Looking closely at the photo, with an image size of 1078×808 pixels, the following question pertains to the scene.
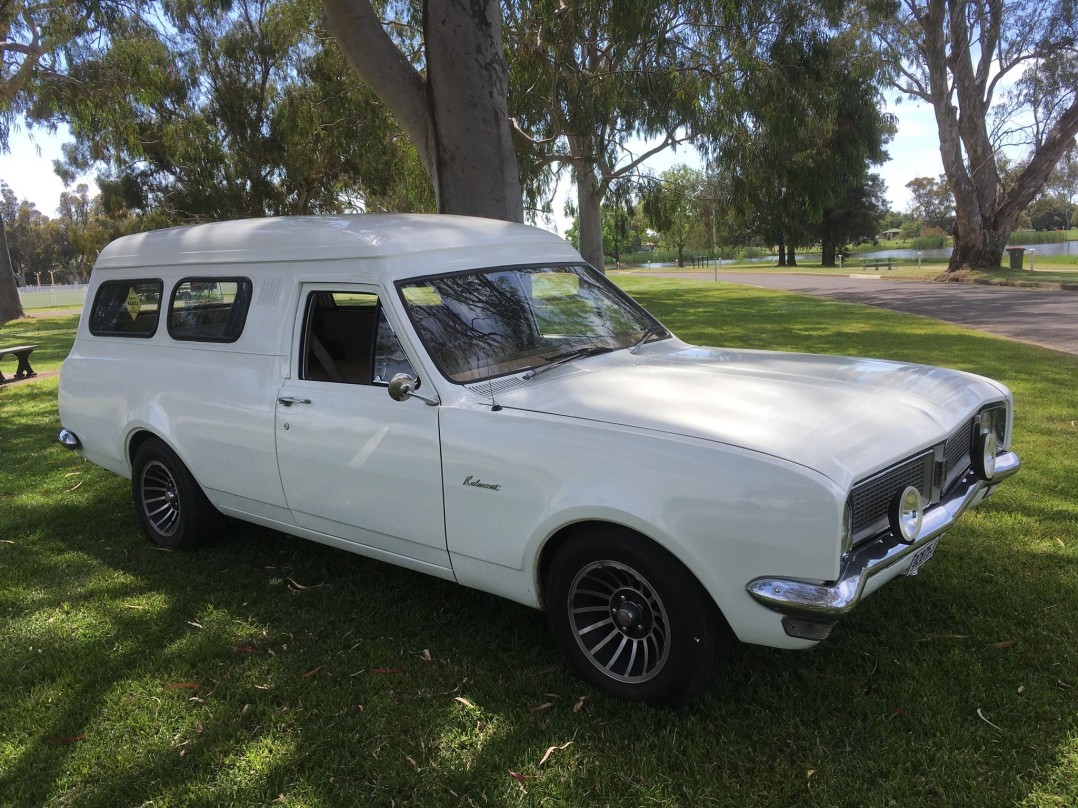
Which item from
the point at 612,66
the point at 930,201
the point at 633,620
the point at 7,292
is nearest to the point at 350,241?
the point at 633,620

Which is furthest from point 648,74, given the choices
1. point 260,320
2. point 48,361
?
point 48,361

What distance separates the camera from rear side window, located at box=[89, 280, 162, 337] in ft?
16.7

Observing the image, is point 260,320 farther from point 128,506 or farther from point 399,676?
point 128,506

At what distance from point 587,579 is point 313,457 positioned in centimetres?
159

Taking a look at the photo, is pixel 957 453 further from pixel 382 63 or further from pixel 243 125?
pixel 243 125

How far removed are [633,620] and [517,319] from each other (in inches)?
67.0

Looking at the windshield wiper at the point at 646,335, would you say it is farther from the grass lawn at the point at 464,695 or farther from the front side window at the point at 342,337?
the grass lawn at the point at 464,695

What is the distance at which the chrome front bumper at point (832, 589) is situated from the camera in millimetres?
2643

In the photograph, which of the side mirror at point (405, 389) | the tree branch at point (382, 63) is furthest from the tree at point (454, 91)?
the side mirror at point (405, 389)

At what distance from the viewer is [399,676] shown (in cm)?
357

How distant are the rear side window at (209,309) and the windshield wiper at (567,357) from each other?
5.81 feet

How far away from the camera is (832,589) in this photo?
266 centimetres

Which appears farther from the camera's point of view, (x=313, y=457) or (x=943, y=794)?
(x=313, y=457)

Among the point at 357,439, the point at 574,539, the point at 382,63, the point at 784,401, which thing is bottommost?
the point at 574,539
